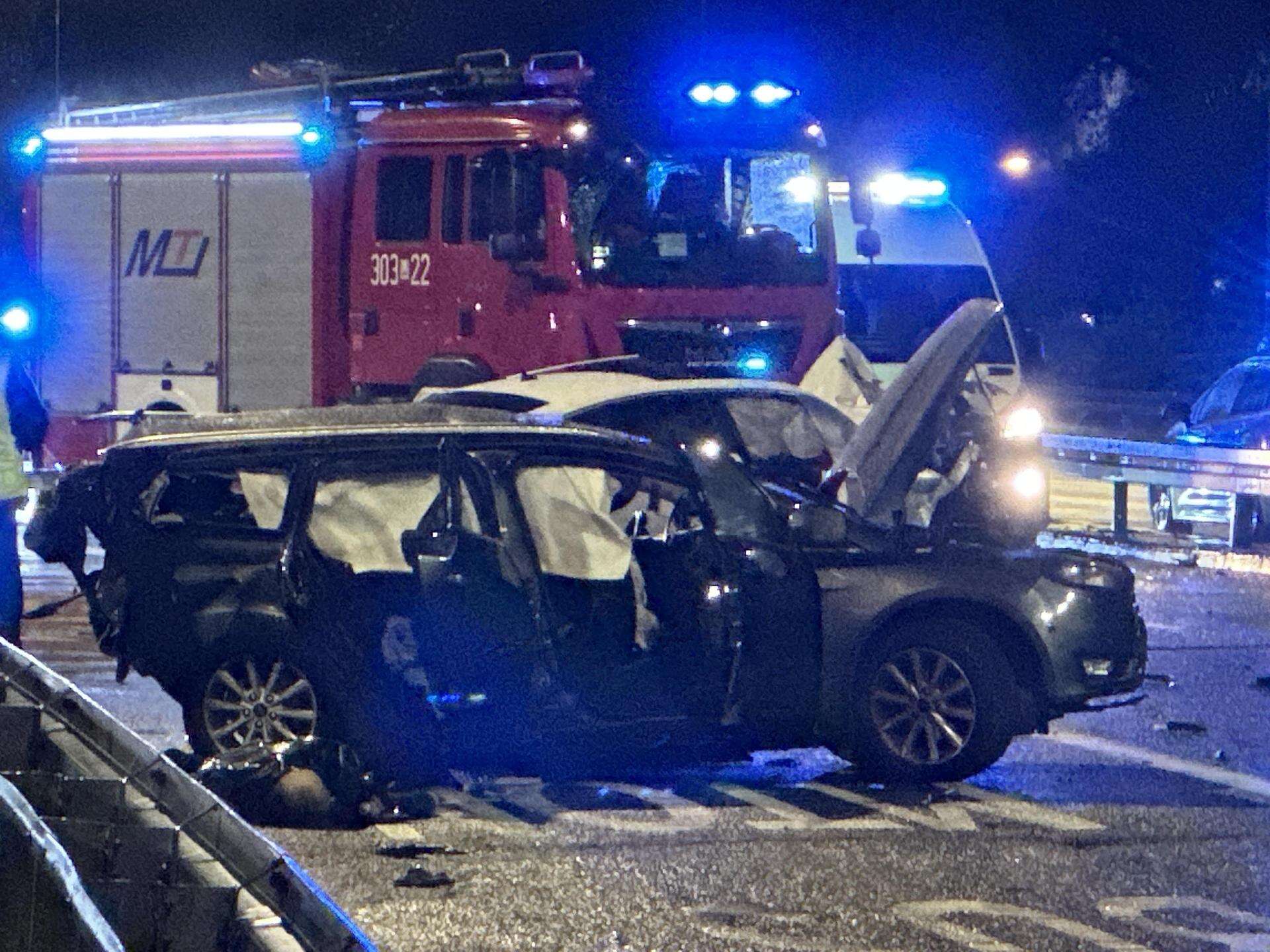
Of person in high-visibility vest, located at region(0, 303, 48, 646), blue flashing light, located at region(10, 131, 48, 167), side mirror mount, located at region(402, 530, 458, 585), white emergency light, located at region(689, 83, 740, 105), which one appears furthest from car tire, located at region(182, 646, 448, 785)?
blue flashing light, located at region(10, 131, 48, 167)

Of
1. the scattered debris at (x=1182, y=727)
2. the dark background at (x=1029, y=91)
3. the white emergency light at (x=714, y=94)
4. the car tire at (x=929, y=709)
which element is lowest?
the scattered debris at (x=1182, y=727)

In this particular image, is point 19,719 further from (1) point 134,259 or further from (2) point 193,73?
(2) point 193,73

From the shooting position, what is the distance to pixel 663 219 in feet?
46.9

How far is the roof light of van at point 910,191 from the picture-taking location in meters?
17.5

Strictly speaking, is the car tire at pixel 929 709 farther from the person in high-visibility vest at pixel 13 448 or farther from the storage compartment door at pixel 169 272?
the storage compartment door at pixel 169 272

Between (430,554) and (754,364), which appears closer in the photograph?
(430,554)

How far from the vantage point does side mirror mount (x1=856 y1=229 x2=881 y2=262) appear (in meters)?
16.0

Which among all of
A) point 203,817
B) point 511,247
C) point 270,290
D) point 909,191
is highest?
point 909,191

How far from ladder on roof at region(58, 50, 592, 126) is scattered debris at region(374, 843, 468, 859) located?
8180 mm

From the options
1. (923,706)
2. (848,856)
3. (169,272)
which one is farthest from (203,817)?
(169,272)

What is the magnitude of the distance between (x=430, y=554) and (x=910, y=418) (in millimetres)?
2958

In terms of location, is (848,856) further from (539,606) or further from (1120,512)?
(1120,512)

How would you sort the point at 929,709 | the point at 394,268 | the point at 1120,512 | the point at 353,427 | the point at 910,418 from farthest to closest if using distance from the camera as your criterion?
the point at 1120,512
the point at 394,268
the point at 910,418
the point at 929,709
the point at 353,427

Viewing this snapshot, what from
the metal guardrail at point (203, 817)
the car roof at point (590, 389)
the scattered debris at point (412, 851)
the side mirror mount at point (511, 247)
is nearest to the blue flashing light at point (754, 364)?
the side mirror mount at point (511, 247)
